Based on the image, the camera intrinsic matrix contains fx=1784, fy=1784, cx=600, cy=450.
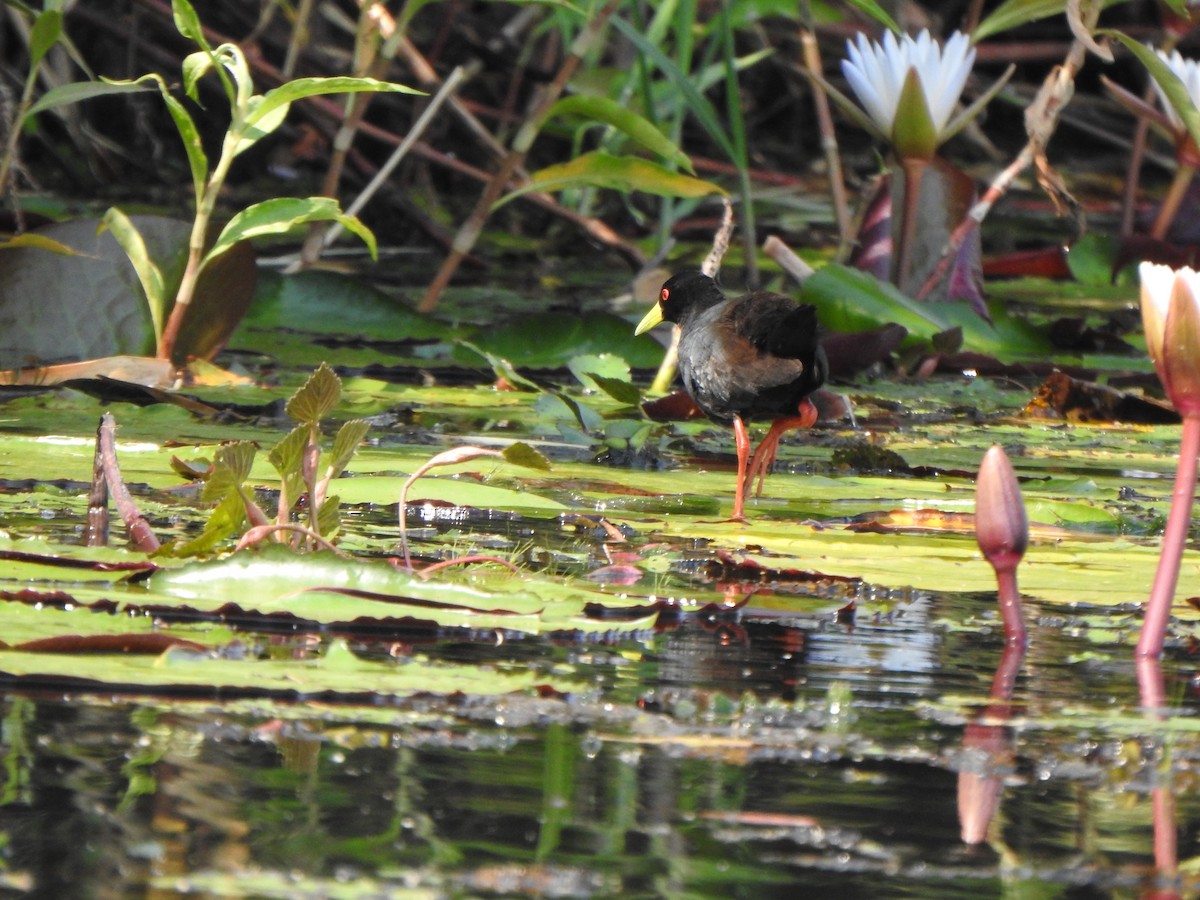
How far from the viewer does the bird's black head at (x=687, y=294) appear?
3.29 meters

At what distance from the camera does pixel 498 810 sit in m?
1.10

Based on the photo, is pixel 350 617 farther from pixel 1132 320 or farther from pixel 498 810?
pixel 1132 320

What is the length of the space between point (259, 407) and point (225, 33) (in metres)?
3.92

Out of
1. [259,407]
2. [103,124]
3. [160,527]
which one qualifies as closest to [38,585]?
[160,527]

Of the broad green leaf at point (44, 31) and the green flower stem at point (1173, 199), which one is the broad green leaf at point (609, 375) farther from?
the green flower stem at point (1173, 199)

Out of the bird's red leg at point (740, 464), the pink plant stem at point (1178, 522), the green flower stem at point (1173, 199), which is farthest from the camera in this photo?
the green flower stem at point (1173, 199)

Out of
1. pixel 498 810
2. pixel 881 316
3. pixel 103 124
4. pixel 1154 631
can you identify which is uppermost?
pixel 103 124

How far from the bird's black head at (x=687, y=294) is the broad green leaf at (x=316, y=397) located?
1.67 m

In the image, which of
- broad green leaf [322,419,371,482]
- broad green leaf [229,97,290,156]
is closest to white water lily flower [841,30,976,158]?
broad green leaf [229,97,290,156]

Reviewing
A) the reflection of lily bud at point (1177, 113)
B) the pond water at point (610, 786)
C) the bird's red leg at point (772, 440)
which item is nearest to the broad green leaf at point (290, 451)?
the pond water at point (610, 786)

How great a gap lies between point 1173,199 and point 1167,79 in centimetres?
171

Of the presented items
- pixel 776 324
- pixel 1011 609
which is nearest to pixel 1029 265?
pixel 776 324

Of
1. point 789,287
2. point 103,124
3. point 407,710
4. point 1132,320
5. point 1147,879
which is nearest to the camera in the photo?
point 1147,879

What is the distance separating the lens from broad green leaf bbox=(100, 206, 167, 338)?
2.88 metres
